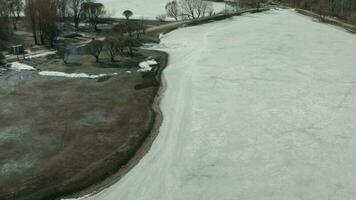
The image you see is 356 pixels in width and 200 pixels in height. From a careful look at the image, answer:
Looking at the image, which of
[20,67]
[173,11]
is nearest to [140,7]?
[173,11]

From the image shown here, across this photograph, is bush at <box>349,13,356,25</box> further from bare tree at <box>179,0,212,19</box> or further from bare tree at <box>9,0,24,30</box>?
bare tree at <box>9,0,24,30</box>

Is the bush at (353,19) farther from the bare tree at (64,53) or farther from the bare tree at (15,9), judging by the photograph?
the bare tree at (15,9)

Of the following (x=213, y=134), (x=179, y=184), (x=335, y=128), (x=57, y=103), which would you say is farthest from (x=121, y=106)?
(x=335, y=128)

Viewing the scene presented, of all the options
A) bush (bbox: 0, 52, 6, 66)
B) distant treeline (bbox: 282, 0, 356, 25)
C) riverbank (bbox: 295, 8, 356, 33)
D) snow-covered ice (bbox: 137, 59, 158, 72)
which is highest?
distant treeline (bbox: 282, 0, 356, 25)

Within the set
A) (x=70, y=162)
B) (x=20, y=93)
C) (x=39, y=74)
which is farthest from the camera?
(x=39, y=74)

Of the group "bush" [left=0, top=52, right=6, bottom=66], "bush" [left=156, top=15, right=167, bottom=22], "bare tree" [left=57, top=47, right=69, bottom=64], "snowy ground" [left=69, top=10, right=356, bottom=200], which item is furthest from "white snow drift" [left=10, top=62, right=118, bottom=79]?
"bush" [left=156, top=15, right=167, bottom=22]

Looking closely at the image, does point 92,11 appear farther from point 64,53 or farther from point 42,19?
point 64,53

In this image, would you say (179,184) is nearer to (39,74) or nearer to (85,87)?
(85,87)
